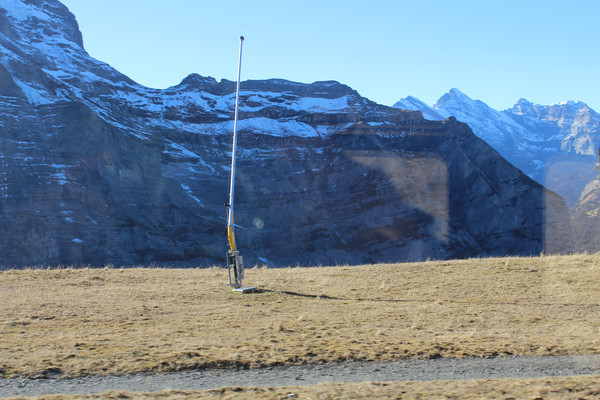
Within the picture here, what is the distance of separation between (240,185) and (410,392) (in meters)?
127

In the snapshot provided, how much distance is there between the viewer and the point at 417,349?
995 centimetres

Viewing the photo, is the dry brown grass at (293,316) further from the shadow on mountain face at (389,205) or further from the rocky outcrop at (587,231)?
the rocky outcrop at (587,231)

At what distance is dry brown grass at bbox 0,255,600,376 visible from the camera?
9.59m

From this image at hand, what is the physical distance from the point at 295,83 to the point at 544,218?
10082 cm

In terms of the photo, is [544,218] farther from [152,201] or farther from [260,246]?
[152,201]

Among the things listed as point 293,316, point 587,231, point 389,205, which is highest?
point 293,316

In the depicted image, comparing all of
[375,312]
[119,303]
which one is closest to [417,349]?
[375,312]

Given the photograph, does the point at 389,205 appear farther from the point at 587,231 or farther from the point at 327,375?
the point at 327,375

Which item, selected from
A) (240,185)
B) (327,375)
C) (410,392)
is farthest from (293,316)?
(240,185)

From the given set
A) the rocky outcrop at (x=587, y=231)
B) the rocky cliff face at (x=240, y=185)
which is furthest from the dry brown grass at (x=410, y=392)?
the rocky outcrop at (x=587, y=231)

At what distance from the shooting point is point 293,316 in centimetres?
1352

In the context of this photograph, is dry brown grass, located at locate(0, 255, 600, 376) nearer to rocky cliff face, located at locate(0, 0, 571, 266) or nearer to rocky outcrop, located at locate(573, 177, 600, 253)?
rocky cliff face, located at locate(0, 0, 571, 266)

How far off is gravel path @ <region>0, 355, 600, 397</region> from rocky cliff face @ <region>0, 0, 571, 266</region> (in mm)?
96433

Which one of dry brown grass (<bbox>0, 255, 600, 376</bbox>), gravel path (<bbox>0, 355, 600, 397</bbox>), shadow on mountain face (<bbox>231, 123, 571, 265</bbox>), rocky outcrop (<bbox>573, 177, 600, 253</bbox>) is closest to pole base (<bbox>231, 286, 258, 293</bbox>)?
dry brown grass (<bbox>0, 255, 600, 376</bbox>)
